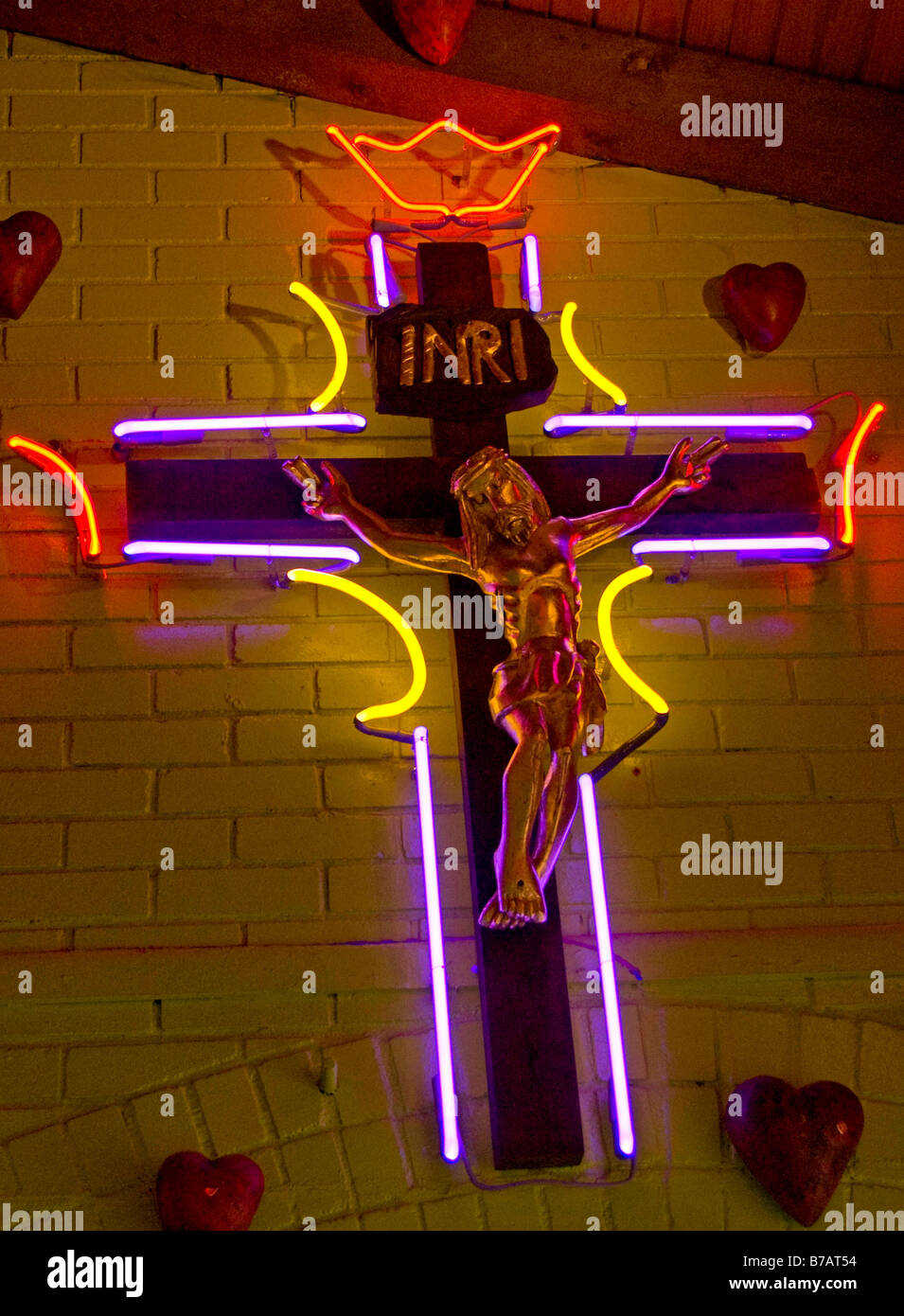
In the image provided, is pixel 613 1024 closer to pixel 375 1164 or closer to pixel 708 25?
pixel 375 1164

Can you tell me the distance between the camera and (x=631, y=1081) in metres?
2.43

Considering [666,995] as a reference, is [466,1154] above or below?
below

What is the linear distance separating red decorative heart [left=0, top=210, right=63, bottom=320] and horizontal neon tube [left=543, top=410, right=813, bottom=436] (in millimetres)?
1079

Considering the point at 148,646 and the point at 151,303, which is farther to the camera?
the point at 151,303

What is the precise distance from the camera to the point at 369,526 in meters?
2.50

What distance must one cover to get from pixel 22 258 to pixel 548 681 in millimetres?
1432

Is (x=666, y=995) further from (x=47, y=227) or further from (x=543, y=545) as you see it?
(x=47, y=227)

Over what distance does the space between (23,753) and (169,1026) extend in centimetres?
57

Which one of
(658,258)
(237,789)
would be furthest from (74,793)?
(658,258)

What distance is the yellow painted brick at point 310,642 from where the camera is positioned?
2723 mm
